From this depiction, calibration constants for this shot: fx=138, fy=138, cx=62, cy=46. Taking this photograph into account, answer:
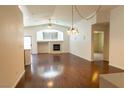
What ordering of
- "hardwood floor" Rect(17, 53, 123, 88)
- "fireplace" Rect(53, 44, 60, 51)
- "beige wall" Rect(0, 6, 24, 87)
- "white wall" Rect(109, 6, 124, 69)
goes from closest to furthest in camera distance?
"beige wall" Rect(0, 6, 24, 87), "hardwood floor" Rect(17, 53, 123, 88), "white wall" Rect(109, 6, 124, 69), "fireplace" Rect(53, 44, 60, 51)

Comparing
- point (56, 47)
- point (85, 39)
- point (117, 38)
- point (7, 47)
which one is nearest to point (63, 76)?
point (7, 47)

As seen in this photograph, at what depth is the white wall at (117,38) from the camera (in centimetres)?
602

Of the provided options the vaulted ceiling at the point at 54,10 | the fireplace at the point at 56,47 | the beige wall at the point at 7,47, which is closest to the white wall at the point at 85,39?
the vaulted ceiling at the point at 54,10

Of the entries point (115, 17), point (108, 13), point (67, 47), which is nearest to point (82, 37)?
point (108, 13)

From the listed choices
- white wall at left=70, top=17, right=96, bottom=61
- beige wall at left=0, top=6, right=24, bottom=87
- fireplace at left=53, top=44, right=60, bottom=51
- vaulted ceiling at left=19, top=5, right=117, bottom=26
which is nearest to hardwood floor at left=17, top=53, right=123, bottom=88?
beige wall at left=0, top=6, right=24, bottom=87

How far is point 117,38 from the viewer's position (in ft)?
21.0

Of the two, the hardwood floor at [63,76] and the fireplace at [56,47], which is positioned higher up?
the fireplace at [56,47]

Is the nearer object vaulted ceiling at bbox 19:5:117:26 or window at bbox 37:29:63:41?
vaulted ceiling at bbox 19:5:117:26

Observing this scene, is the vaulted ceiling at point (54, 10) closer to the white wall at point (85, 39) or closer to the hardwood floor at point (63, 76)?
the white wall at point (85, 39)

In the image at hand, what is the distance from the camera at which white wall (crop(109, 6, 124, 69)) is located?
6.02m

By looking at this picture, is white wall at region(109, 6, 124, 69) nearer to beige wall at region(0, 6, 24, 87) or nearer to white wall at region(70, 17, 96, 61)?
white wall at region(70, 17, 96, 61)

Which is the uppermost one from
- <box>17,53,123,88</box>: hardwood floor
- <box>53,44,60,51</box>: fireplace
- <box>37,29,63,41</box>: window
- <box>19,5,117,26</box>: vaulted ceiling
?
<box>19,5,117,26</box>: vaulted ceiling
